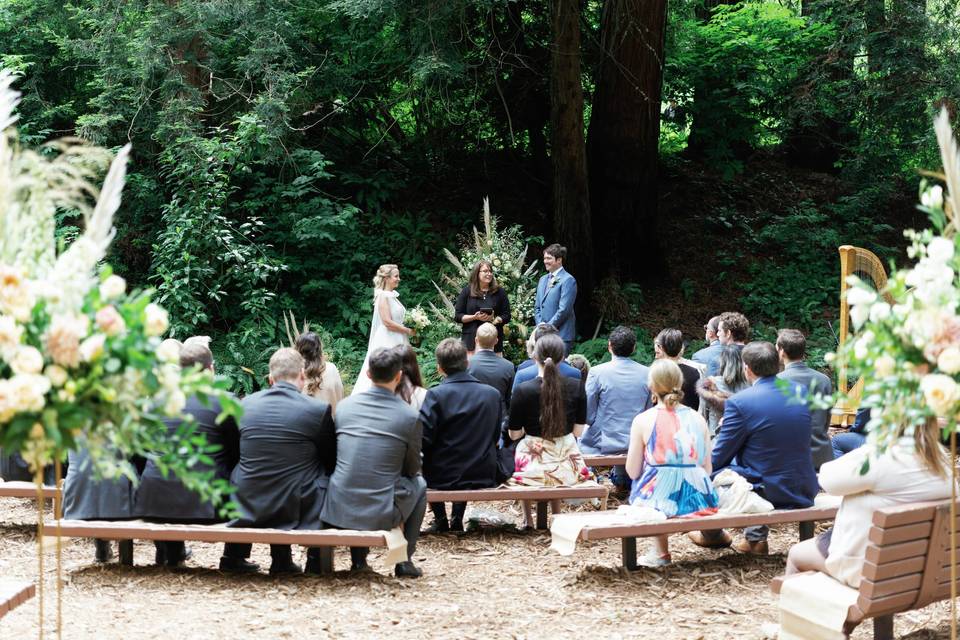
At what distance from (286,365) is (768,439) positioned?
116 inches

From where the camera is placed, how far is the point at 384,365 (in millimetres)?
6086

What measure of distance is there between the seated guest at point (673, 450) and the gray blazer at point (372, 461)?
4.59 feet

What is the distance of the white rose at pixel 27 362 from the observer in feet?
10.8

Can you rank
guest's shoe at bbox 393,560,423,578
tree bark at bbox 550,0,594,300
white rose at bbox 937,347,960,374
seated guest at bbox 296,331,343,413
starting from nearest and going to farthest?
white rose at bbox 937,347,960,374
guest's shoe at bbox 393,560,423,578
seated guest at bbox 296,331,343,413
tree bark at bbox 550,0,594,300

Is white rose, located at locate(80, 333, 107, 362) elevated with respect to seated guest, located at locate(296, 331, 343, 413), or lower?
elevated

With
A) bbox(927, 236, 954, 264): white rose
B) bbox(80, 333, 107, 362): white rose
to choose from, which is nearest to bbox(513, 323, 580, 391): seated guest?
bbox(927, 236, 954, 264): white rose

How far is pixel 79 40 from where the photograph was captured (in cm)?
1374

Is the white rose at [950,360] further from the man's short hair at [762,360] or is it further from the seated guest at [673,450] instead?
the man's short hair at [762,360]

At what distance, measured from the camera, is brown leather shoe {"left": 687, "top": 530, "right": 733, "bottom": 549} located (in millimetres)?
7066

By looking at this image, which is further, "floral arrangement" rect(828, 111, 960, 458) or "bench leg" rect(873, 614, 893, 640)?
"bench leg" rect(873, 614, 893, 640)

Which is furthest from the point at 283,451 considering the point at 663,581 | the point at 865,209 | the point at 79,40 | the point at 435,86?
the point at 865,209

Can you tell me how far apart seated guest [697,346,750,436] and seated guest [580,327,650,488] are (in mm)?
523

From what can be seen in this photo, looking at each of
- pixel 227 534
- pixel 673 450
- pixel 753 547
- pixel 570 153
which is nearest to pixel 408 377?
pixel 227 534

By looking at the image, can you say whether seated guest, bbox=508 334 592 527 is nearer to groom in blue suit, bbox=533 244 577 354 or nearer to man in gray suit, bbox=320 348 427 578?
man in gray suit, bbox=320 348 427 578
